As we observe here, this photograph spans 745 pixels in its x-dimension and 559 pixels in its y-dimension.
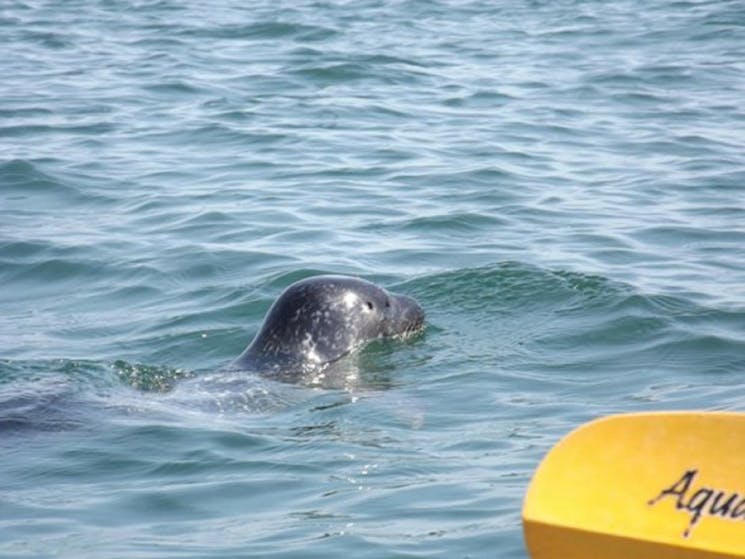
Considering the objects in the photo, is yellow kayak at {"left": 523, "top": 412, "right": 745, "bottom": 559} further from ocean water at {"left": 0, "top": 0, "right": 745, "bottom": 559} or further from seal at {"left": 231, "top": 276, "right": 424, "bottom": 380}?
seal at {"left": 231, "top": 276, "right": 424, "bottom": 380}

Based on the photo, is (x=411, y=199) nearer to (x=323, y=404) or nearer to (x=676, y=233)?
(x=676, y=233)

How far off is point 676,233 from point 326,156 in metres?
3.67

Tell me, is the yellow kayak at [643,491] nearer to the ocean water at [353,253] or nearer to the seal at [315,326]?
the ocean water at [353,253]

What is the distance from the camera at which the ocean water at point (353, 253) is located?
725 cm

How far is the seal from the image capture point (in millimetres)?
9062

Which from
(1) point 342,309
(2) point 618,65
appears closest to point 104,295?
(1) point 342,309

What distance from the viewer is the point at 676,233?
12078 mm

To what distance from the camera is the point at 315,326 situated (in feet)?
30.1

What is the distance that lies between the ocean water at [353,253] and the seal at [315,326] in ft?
0.54

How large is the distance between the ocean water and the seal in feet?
0.54

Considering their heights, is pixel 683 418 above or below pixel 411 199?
above

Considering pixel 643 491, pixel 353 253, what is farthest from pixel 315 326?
pixel 643 491

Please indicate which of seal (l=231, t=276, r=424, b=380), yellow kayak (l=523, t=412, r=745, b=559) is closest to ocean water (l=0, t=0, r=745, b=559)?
seal (l=231, t=276, r=424, b=380)

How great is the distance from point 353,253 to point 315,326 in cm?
249
